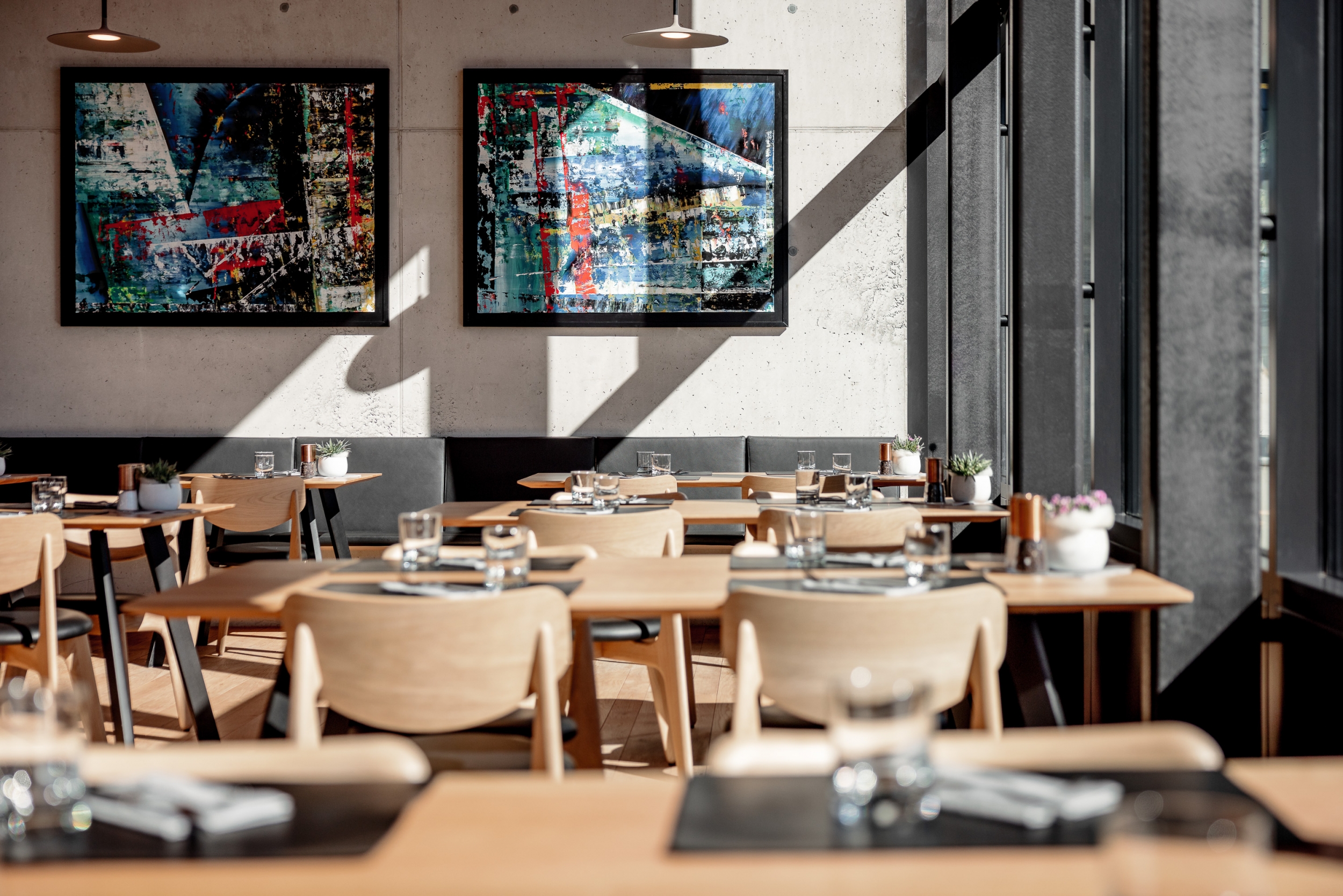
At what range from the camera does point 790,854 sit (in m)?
0.93

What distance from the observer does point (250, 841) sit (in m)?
0.99

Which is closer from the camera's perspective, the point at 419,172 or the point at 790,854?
the point at 790,854

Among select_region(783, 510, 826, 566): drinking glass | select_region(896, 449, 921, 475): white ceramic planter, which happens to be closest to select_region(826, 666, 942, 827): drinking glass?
select_region(783, 510, 826, 566): drinking glass

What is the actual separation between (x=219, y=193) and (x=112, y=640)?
145 inches

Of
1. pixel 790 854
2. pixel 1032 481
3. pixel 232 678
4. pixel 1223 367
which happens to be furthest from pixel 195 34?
pixel 790 854

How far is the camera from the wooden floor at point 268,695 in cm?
376

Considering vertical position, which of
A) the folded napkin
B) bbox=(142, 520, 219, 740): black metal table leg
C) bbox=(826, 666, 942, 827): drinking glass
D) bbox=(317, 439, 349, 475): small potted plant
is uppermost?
bbox=(317, 439, 349, 475): small potted plant

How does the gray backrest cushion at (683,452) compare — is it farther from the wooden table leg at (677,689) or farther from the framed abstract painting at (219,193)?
the wooden table leg at (677,689)

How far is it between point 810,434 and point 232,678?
3321 millimetres

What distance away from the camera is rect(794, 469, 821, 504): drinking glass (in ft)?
12.9

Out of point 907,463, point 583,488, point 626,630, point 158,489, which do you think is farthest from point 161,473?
point 907,463

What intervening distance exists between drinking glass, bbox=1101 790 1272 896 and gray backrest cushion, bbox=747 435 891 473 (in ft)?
19.2

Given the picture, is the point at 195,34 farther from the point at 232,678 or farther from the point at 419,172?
the point at 232,678

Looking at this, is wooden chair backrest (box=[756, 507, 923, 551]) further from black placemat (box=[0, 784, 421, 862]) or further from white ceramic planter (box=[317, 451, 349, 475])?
white ceramic planter (box=[317, 451, 349, 475])
